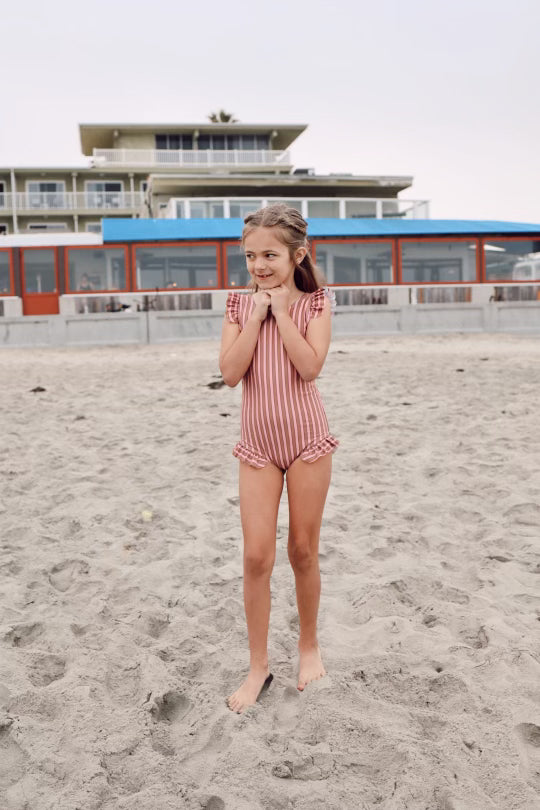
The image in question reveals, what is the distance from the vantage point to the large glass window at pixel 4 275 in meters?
22.3

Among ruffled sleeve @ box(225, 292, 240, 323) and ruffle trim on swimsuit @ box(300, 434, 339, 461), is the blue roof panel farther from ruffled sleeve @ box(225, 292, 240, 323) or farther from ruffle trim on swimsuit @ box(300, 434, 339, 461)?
ruffle trim on swimsuit @ box(300, 434, 339, 461)

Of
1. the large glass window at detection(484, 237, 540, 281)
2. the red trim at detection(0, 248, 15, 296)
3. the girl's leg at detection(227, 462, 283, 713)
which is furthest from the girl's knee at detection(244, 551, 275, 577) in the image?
the large glass window at detection(484, 237, 540, 281)

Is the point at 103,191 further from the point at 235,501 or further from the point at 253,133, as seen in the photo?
the point at 235,501

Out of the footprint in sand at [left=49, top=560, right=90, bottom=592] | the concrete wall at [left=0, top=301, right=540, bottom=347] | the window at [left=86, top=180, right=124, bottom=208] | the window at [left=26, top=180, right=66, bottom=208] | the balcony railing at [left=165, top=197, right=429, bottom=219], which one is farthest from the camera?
the window at [left=86, top=180, right=124, bottom=208]

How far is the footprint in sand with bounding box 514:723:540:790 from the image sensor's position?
2135mm

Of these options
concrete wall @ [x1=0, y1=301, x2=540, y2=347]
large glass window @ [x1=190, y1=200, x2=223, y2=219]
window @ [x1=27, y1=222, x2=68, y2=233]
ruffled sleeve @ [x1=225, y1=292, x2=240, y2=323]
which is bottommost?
ruffled sleeve @ [x1=225, y1=292, x2=240, y2=323]

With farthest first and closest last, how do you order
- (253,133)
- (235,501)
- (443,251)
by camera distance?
(253,133)
(443,251)
(235,501)

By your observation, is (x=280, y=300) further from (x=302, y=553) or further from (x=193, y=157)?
(x=193, y=157)

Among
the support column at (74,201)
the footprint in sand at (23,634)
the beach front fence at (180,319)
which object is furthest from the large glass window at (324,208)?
the footprint in sand at (23,634)

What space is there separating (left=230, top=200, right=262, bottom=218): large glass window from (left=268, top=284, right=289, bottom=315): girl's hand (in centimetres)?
2890

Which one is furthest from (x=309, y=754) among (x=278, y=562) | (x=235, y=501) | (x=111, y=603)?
(x=235, y=501)

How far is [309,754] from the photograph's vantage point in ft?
7.35

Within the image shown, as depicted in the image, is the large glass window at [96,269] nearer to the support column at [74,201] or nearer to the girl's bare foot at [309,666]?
the girl's bare foot at [309,666]

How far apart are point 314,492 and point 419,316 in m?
17.5
